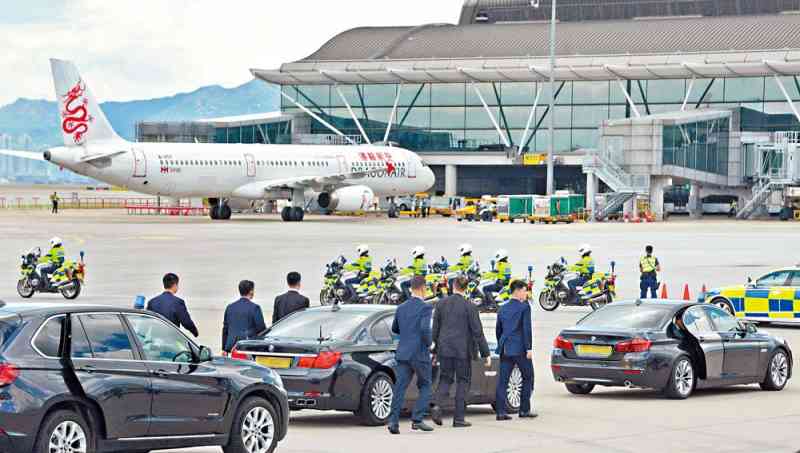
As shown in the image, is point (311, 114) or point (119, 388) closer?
point (119, 388)

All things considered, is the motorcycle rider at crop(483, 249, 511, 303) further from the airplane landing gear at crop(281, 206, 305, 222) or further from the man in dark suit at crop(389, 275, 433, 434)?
the airplane landing gear at crop(281, 206, 305, 222)

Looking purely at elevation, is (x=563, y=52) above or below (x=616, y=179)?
above

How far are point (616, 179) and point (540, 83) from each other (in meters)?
21.3

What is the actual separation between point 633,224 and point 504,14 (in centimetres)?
4872

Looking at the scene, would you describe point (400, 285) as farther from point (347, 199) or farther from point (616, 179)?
point (616, 179)

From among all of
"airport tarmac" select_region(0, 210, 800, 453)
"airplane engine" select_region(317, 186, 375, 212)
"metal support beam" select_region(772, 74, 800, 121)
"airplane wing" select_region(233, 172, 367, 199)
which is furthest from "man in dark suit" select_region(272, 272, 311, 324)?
"metal support beam" select_region(772, 74, 800, 121)

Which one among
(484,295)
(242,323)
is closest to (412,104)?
(484,295)

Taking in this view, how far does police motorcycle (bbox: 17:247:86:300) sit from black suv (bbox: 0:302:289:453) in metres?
19.7

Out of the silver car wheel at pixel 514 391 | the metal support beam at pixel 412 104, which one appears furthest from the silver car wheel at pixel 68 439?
the metal support beam at pixel 412 104

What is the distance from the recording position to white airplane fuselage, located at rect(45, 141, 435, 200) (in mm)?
74375

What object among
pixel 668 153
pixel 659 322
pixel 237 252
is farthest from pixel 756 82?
pixel 659 322

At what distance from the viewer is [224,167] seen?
7962cm

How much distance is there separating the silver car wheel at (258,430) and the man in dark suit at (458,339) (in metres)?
2.81

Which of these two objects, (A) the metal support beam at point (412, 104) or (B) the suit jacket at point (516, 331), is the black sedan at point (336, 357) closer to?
(B) the suit jacket at point (516, 331)
